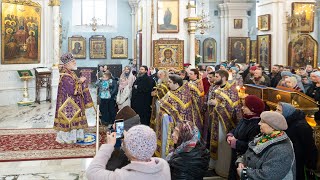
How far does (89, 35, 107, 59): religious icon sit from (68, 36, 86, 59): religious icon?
450 millimetres

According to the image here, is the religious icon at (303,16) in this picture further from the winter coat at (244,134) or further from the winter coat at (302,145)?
the winter coat at (302,145)

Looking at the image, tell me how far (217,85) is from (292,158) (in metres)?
2.88

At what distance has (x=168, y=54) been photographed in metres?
13.8

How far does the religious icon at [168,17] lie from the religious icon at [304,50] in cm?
481

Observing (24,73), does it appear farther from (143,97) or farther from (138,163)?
(138,163)

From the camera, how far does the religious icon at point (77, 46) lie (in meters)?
23.7

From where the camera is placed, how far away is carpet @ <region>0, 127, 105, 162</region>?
23.4ft

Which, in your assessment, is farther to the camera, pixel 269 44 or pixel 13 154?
pixel 269 44

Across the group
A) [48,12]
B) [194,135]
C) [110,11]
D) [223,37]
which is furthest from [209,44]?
[194,135]

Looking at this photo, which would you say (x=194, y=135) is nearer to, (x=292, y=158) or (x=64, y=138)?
(x=292, y=158)

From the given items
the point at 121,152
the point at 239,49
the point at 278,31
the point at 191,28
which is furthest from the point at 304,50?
the point at 121,152

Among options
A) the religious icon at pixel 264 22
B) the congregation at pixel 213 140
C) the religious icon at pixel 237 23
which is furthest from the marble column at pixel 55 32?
the religious icon at pixel 237 23

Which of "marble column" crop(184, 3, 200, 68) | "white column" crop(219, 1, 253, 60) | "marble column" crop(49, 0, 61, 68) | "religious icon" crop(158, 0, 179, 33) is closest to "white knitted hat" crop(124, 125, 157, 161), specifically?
"marble column" crop(184, 3, 200, 68)

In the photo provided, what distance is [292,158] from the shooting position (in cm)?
349
